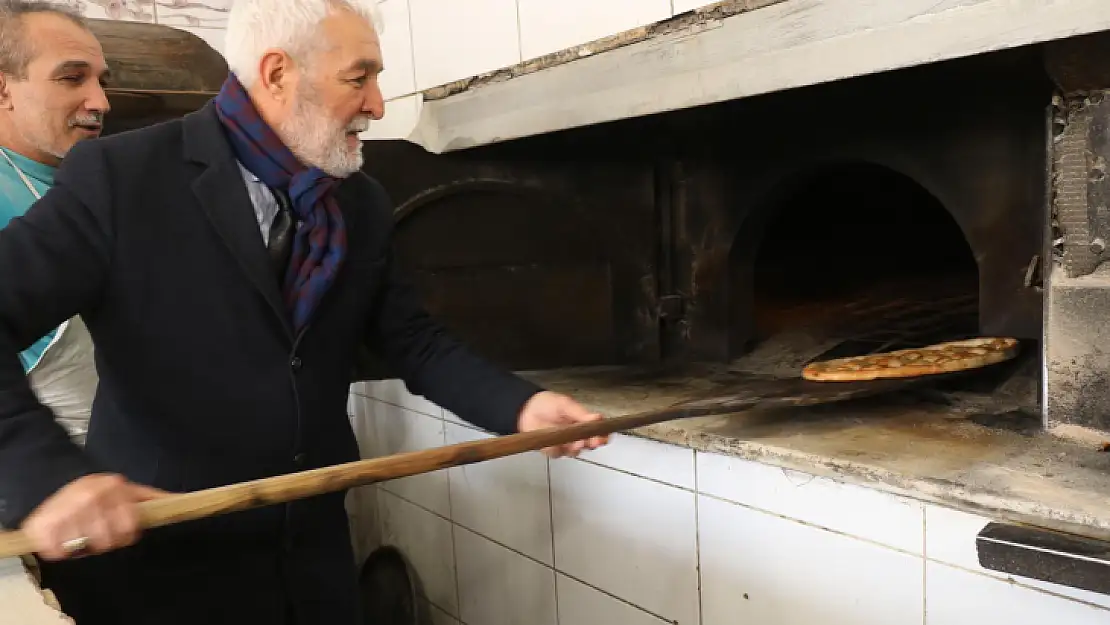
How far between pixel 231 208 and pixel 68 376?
0.52 m

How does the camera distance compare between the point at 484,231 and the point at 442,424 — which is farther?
the point at 442,424

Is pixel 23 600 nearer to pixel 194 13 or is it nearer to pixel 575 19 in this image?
pixel 575 19

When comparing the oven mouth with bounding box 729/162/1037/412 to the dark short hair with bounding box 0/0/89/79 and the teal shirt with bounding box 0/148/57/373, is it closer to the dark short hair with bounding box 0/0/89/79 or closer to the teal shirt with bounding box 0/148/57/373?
the teal shirt with bounding box 0/148/57/373

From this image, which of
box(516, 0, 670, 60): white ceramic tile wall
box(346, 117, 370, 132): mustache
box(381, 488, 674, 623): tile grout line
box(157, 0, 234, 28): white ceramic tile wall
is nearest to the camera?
box(346, 117, 370, 132): mustache

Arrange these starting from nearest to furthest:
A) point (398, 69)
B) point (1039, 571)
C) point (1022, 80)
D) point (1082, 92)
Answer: point (1039, 571)
point (1082, 92)
point (1022, 80)
point (398, 69)

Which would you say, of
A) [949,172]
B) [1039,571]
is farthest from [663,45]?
[1039,571]

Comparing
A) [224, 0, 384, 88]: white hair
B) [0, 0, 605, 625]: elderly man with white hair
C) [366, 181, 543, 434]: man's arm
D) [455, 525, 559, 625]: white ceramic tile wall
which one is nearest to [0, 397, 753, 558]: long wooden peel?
[0, 0, 605, 625]: elderly man with white hair

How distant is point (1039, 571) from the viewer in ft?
2.70

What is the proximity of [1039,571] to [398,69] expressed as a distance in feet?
Answer: 5.90

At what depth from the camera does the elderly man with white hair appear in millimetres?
1002

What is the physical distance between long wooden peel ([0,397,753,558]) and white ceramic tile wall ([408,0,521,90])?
3.17 ft

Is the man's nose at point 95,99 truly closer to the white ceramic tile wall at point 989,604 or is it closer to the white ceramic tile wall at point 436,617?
the white ceramic tile wall at point 436,617

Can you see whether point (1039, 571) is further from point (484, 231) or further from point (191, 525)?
point (484, 231)

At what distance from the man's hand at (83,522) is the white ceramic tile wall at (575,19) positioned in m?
1.05
